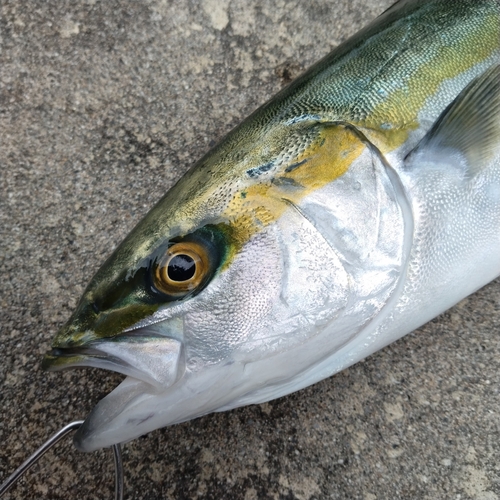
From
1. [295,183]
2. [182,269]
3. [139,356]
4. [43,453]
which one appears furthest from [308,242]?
[43,453]

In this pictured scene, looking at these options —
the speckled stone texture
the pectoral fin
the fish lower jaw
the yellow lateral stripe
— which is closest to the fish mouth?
the fish lower jaw

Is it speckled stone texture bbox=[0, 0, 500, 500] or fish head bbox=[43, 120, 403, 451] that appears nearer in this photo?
fish head bbox=[43, 120, 403, 451]

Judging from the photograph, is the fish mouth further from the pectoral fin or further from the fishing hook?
the pectoral fin

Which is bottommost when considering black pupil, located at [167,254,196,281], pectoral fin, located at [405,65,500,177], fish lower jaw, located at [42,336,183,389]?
pectoral fin, located at [405,65,500,177]

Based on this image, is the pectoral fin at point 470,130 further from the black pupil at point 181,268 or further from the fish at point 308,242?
the black pupil at point 181,268

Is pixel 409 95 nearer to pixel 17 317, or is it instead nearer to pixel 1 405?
pixel 17 317

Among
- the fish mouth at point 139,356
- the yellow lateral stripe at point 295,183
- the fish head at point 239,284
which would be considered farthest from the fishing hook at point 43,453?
the yellow lateral stripe at point 295,183
